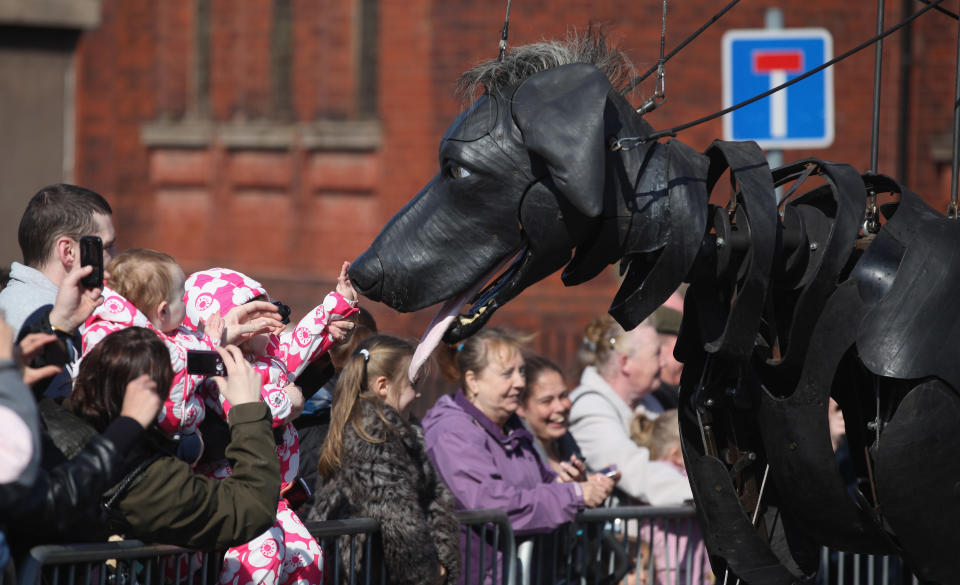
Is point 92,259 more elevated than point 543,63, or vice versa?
point 543,63

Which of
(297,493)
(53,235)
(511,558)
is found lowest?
(511,558)

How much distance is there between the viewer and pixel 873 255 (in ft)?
10.7

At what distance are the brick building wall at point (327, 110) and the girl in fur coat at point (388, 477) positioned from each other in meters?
4.49

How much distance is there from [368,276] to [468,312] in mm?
275

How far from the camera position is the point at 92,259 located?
3.72 meters

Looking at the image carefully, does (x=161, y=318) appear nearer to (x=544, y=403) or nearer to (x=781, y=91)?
(x=544, y=403)

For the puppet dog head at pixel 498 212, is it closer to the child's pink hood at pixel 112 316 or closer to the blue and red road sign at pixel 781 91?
the child's pink hood at pixel 112 316

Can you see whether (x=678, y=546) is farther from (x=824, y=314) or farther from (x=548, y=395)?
(x=824, y=314)

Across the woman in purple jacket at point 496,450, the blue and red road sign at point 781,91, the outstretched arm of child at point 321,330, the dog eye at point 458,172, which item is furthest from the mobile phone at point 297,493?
the blue and red road sign at point 781,91

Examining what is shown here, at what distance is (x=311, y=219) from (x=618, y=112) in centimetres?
1027

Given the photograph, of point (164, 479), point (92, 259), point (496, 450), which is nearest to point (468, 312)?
point (164, 479)

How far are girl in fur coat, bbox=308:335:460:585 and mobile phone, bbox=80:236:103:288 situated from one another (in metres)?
1.49

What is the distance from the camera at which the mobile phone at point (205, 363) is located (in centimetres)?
401

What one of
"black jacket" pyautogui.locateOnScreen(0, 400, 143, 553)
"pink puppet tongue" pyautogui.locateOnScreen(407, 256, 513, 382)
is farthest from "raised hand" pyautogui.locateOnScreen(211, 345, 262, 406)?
"pink puppet tongue" pyautogui.locateOnScreen(407, 256, 513, 382)
